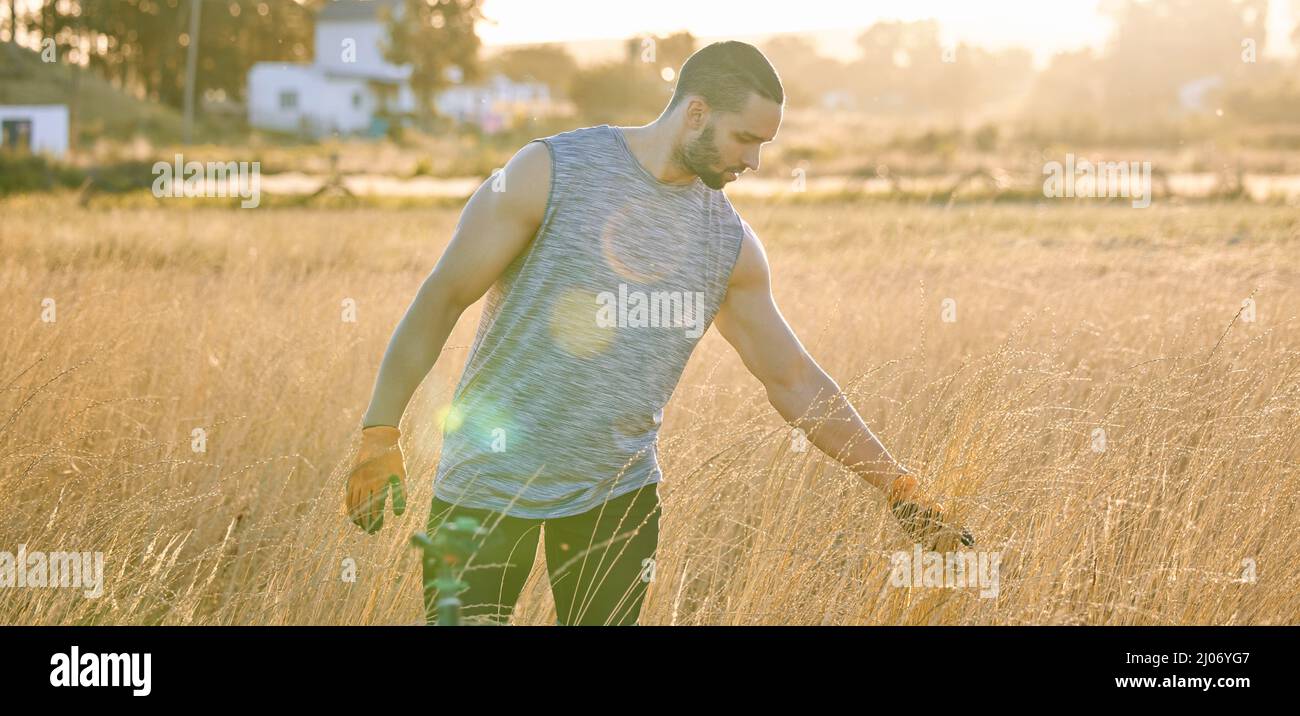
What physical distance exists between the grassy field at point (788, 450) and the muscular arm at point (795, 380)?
24cm

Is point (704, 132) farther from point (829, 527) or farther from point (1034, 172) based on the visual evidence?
point (1034, 172)

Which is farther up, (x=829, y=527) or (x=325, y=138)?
(x=325, y=138)

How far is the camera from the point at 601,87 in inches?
1986

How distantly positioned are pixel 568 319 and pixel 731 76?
0.63 metres

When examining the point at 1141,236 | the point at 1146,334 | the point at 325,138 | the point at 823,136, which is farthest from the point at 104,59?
the point at 1146,334

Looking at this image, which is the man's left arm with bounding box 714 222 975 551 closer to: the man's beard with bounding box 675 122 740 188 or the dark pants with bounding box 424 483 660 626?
the man's beard with bounding box 675 122 740 188

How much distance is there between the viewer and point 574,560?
243cm

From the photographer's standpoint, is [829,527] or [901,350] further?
[901,350]

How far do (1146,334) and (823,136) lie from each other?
40.6m

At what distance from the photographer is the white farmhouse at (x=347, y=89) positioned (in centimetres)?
5103

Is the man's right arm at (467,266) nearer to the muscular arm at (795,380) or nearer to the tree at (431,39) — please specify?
the muscular arm at (795,380)

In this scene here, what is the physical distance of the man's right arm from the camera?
2.37 meters

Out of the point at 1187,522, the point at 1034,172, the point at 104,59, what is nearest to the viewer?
the point at 1187,522

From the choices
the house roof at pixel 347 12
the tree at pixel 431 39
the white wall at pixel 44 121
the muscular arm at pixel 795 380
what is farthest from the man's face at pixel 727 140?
the house roof at pixel 347 12
